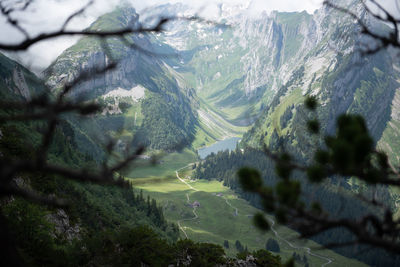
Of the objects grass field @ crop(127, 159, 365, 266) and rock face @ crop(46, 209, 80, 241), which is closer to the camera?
rock face @ crop(46, 209, 80, 241)

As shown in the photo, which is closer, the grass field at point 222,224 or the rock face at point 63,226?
the rock face at point 63,226

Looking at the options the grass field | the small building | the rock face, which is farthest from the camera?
the small building

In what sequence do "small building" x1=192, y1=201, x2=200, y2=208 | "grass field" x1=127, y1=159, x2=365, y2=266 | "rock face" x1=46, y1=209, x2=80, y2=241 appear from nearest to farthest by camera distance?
"rock face" x1=46, y1=209, x2=80, y2=241 → "grass field" x1=127, y1=159, x2=365, y2=266 → "small building" x1=192, y1=201, x2=200, y2=208

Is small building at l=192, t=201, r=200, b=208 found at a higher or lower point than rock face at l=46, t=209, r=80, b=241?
lower

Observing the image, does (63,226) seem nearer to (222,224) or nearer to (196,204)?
(222,224)

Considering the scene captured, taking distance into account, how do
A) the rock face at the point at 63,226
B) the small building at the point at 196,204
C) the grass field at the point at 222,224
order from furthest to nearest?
the small building at the point at 196,204 → the grass field at the point at 222,224 → the rock face at the point at 63,226

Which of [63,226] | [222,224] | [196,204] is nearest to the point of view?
[63,226]

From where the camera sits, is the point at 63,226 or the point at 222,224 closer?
the point at 63,226

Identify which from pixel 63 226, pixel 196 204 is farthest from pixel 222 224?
pixel 63 226

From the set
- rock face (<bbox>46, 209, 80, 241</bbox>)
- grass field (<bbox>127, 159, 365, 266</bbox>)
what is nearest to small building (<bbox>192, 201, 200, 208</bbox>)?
grass field (<bbox>127, 159, 365, 266</bbox>)

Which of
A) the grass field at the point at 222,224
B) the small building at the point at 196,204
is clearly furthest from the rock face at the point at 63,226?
the small building at the point at 196,204

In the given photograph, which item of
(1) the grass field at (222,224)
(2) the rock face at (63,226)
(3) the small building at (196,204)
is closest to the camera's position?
(2) the rock face at (63,226)

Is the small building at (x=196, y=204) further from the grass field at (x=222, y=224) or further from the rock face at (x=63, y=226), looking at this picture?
the rock face at (x=63, y=226)

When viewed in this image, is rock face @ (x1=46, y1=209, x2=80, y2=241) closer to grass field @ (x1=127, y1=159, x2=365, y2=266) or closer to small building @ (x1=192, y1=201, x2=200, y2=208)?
grass field @ (x1=127, y1=159, x2=365, y2=266)
